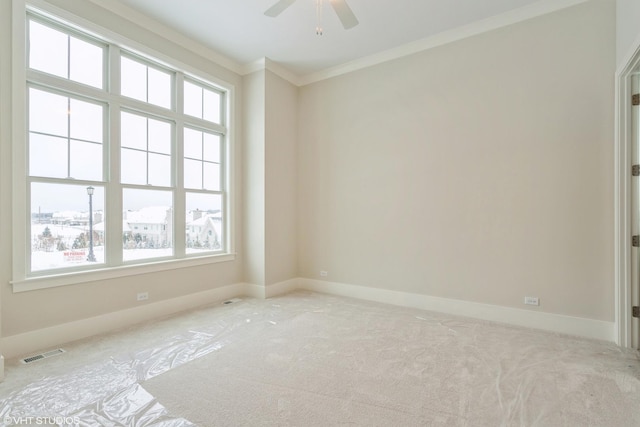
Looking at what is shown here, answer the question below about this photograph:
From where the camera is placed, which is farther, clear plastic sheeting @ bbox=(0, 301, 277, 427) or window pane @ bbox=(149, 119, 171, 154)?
window pane @ bbox=(149, 119, 171, 154)

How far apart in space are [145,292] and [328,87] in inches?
151

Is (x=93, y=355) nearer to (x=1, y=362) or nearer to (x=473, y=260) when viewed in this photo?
(x=1, y=362)

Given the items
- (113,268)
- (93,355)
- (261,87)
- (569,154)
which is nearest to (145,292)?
(113,268)

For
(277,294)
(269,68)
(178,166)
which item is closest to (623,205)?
(277,294)

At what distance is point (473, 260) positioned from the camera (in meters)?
3.69

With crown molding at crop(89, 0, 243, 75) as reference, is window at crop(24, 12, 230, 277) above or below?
below

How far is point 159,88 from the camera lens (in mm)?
3875

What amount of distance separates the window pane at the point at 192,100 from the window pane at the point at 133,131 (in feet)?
2.14

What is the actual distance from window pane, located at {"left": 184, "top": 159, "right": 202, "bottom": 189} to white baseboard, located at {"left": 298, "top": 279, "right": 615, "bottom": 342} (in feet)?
7.85

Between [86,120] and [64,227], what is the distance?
1123 mm

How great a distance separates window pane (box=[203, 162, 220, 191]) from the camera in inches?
175

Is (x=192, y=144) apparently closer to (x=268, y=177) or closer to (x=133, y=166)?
(x=133, y=166)

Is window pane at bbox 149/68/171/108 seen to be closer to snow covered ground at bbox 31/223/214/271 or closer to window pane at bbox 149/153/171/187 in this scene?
window pane at bbox 149/153/171/187

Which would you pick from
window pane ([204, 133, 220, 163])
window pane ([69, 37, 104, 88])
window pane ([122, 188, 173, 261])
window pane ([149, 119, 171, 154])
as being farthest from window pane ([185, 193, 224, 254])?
window pane ([69, 37, 104, 88])
